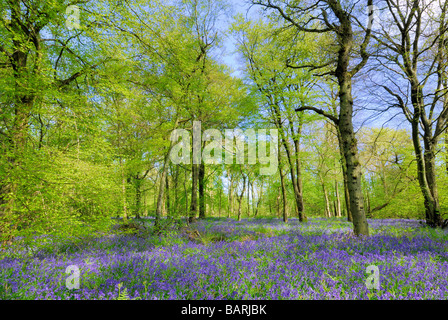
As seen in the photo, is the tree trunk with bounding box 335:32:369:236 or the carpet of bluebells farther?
the tree trunk with bounding box 335:32:369:236

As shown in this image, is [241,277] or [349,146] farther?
[349,146]

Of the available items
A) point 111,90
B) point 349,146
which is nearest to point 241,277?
point 349,146

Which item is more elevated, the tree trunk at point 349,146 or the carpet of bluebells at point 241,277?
the tree trunk at point 349,146

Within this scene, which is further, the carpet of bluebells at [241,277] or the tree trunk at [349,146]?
the tree trunk at [349,146]

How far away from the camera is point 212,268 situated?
3.33 metres

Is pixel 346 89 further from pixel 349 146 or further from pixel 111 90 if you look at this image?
pixel 111 90

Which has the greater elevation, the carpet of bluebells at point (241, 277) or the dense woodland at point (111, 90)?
the dense woodland at point (111, 90)

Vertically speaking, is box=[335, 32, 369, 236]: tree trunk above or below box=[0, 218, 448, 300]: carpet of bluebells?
above

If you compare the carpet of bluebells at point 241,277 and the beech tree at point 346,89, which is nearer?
the carpet of bluebells at point 241,277

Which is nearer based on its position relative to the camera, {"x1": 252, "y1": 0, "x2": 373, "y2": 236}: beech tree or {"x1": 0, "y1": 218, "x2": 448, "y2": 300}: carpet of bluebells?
{"x1": 0, "y1": 218, "x2": 448, "y2": 300}: carpet of bluebells

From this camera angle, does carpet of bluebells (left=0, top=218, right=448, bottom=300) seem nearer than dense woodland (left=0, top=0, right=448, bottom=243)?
Yes

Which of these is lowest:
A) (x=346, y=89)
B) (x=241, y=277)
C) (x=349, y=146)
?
(x=241, y=277)

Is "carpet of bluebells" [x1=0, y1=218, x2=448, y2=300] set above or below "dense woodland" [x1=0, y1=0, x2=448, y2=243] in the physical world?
below

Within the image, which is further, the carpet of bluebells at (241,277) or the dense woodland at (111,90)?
the dense woodland at (111,90)
